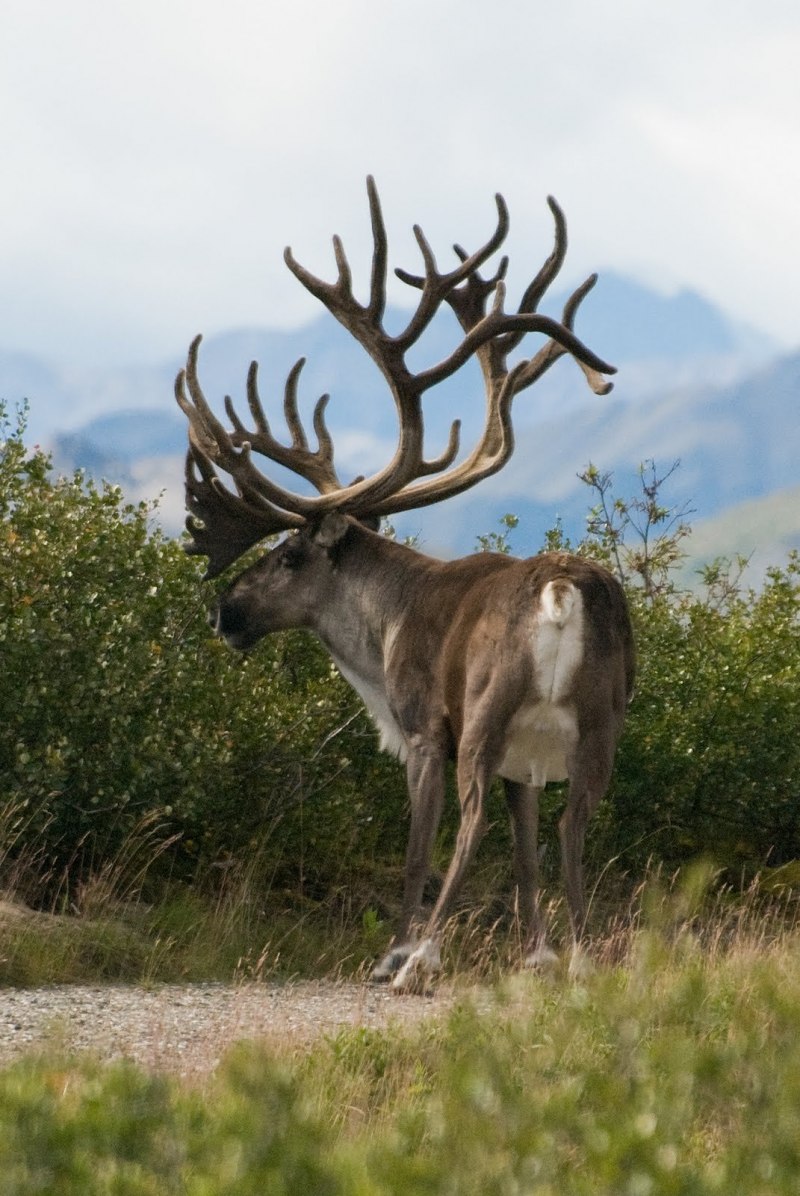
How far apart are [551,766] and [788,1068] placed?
19.2ft

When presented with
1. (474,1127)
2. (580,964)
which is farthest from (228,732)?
(474,1127)

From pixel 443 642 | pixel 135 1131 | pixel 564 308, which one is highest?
pixel 564 308

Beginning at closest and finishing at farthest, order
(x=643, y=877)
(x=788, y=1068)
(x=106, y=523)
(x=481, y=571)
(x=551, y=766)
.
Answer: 1. (x=788, y=1068)
2. (x=551, y=766)
3. (x=481, y=571)
4. (x=106, y=523)
5. (x=643, y=877)

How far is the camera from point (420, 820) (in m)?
8.82

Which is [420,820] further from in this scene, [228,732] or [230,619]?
[228,732]

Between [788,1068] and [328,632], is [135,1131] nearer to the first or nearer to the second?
[788,1068]

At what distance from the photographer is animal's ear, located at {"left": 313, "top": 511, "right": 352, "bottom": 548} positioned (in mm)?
9758

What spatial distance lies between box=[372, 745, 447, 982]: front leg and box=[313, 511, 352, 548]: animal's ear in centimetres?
146

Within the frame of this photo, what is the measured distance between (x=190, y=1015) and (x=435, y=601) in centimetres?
263

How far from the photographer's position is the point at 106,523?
1054 centimetres

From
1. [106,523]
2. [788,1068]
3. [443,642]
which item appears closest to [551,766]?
[443,642]

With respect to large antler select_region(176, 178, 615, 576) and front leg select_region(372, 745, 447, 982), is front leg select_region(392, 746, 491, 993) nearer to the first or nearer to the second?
front leg select_region(372, 745, 447, 982)

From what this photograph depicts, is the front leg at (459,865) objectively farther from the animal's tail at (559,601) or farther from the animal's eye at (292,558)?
the animal's eye at (292,558)

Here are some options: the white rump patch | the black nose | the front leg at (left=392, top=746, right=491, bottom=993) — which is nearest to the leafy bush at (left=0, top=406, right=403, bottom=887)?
the black nose
